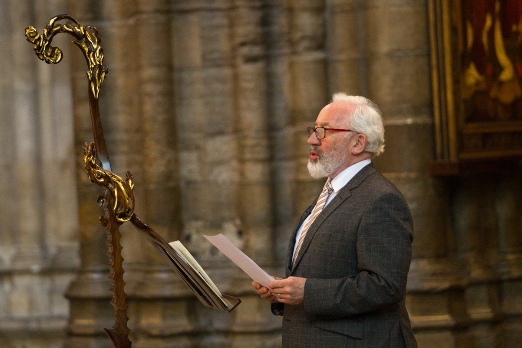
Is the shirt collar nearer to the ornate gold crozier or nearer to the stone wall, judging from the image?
the ornate gold crozier

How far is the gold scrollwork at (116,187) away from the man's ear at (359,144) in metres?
0.81

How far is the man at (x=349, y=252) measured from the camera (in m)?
3.46

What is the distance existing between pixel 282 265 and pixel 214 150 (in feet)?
2.68

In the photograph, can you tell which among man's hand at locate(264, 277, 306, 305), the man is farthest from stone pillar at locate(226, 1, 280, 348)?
man's hand at locate(264, 277, 306, 305)

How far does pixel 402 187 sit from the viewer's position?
19.3 feet

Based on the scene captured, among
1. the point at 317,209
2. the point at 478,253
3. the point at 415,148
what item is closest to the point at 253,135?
the point at 415,148

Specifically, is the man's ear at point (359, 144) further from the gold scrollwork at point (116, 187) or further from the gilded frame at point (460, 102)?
the gilded frame at point (460, 102)

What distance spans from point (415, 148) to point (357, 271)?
7.96ft

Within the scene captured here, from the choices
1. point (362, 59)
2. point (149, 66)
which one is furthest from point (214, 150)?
point (362, 59)

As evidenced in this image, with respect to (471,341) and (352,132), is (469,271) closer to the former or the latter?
(471,341)

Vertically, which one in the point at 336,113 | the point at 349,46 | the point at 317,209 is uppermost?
the point at 349,46

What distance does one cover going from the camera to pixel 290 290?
352 centimetres

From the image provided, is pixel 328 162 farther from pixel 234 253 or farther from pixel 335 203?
pixel 234 253

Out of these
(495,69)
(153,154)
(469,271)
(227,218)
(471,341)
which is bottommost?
(471,341)
